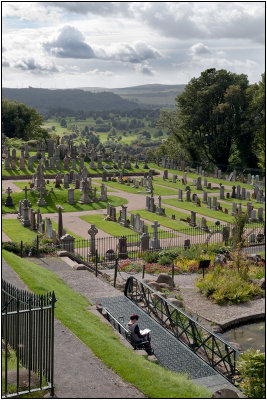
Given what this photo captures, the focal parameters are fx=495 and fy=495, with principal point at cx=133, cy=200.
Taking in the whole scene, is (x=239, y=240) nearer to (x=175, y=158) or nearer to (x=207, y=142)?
(x=207, y=142)

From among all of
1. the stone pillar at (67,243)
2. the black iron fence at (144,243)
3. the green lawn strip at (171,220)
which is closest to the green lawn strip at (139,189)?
the green lawn strip at (171,220)

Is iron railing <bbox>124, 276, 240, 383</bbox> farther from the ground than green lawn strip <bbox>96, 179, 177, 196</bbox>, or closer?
closer

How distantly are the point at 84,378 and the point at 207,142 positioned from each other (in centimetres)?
5445

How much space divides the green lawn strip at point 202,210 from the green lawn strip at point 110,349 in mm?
19823

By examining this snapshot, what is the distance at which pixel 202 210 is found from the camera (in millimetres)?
38250

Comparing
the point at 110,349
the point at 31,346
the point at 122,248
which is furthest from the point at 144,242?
the point at 31,346

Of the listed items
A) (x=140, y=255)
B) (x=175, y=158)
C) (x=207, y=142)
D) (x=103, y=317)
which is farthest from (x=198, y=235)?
(x=175, y=158)

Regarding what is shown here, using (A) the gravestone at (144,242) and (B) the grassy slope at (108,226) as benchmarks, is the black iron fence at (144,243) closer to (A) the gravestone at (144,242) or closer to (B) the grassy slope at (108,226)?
(A) the gravestone at (144,242)

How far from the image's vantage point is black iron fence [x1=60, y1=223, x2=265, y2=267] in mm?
24977

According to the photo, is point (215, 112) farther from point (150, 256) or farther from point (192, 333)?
point (192, 333)

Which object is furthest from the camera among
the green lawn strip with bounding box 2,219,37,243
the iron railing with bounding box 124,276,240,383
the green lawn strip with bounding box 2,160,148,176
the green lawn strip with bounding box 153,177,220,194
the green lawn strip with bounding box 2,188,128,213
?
the green lawn strip with bounding box 2,160,148,176

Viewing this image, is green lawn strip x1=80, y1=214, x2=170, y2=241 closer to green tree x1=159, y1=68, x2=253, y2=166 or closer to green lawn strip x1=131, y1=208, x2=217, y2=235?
green lawn strip x1=131, y1=208, x2=217, y2=235

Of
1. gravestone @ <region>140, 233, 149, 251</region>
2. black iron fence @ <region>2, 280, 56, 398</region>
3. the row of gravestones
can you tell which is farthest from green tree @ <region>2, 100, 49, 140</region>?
black iron fence @ <region>2, 280, 56, 398</region>

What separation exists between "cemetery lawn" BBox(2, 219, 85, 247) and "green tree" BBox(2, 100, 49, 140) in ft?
143
